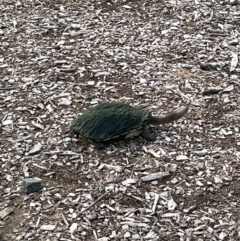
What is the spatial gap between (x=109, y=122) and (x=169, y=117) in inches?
20.0

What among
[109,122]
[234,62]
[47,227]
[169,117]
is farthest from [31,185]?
[234,62]

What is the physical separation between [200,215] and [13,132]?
1.67 m

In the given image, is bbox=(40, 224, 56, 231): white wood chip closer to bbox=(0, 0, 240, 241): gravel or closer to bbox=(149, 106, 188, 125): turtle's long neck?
bbox=(0, 0, 240, 241): gravel

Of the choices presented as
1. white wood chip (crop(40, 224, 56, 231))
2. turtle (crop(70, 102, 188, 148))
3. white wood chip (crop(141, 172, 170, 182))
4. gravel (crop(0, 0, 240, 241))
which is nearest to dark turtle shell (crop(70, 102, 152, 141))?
turtle (crop(70, 102, 188, 148))

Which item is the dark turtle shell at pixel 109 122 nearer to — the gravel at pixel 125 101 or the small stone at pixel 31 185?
the gravel at pixel 125 101

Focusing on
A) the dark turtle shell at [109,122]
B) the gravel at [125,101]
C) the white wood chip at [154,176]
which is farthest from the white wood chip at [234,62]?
the white wood chip at [154,176]

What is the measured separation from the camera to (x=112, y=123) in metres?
4.27

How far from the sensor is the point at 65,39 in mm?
5891

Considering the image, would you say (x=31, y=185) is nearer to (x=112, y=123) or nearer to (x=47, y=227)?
(x=47, y=227)

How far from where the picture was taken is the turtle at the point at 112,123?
425 cm

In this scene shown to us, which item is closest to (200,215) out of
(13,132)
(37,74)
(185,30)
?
(13,132)

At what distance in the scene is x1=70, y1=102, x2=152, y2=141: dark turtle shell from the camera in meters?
4.25

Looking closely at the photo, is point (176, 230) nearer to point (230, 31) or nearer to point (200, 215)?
Answer: point (200, 215)

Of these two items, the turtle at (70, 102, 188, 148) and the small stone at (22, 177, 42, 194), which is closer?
the small stone at (22, 177, 42, 194)
